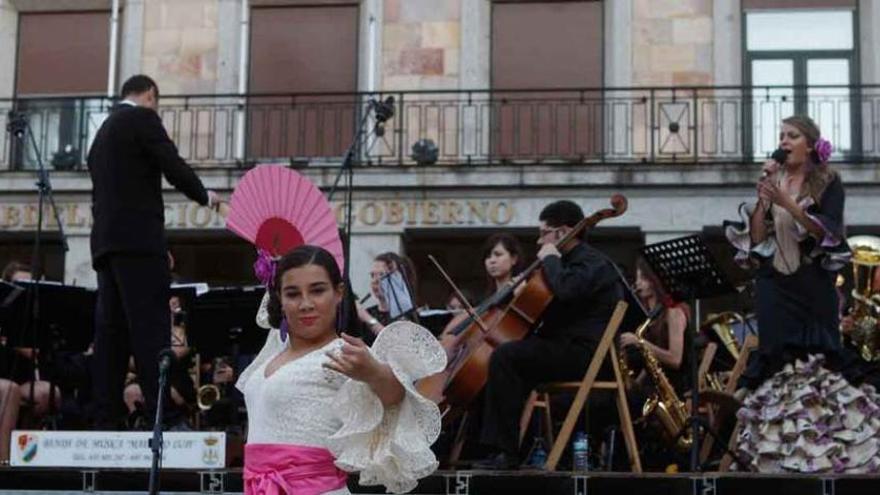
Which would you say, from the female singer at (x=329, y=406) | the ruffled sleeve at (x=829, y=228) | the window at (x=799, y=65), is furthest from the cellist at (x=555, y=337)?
the window at (x=799, y=65)

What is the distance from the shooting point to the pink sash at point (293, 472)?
498 cm

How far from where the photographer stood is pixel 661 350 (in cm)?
1015

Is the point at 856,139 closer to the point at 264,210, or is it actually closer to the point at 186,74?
the point at 186,74

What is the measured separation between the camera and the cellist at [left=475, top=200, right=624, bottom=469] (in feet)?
27.8

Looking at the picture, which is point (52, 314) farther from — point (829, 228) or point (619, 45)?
point (619, 45)

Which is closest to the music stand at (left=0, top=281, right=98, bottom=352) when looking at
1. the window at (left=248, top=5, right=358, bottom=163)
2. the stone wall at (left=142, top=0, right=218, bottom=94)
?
the window at (left=248, top=5, right=358, bottom=163)

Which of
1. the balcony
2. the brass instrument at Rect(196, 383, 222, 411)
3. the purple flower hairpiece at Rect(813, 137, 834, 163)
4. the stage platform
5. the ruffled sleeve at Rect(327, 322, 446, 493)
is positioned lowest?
the stage platform

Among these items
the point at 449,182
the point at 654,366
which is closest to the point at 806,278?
the point at 654,366

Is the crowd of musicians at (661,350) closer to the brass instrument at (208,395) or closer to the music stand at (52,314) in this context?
the music stand at (52,314)

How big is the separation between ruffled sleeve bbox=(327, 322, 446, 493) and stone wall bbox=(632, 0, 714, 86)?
1503cm

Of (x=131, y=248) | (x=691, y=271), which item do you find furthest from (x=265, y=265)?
(x=691, y=271)

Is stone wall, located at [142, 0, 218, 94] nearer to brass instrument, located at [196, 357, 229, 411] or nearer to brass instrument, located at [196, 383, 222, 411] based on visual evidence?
brass instrument, located at [196, 357, 229, 411]

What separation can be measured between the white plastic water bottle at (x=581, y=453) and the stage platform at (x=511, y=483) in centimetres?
142

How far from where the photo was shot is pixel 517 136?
64.6 ft
